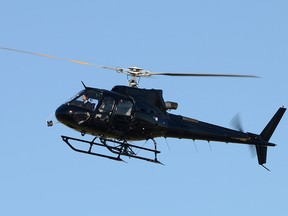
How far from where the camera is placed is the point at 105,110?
71.6 feet

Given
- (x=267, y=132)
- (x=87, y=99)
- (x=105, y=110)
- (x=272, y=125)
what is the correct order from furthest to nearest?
(x=272, y=125), (x=267, y=132), (x=87, y=99), (x=105, y=110)

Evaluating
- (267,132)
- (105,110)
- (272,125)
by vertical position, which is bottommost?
(267,132)

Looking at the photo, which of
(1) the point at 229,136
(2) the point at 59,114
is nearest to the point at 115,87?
(2) the point at 59,114

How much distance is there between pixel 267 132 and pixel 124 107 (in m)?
6.04

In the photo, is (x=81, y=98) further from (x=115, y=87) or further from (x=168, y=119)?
(x=168, y=119)

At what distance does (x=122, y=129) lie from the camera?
21969mm

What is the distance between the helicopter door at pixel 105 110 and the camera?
71.1ft

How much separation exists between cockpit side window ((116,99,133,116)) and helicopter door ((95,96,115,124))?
229 mm

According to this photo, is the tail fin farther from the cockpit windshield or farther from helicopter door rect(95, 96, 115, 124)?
the cockpit windshield

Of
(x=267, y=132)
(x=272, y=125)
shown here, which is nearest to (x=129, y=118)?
(x=267, y=132)

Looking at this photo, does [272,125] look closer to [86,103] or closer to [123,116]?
[123,116]

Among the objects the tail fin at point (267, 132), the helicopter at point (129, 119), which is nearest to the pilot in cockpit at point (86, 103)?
the helicopter at point (129, 119)

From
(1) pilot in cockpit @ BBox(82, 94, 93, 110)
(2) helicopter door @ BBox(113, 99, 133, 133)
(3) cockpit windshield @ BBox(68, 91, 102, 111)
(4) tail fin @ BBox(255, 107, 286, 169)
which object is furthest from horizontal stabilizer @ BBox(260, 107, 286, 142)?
(1) pilot in cockpit @ BBox(82, 94, 93, 110)

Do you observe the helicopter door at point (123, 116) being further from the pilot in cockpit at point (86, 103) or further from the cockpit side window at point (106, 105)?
the pilot in cockpit at point (86, 103)
